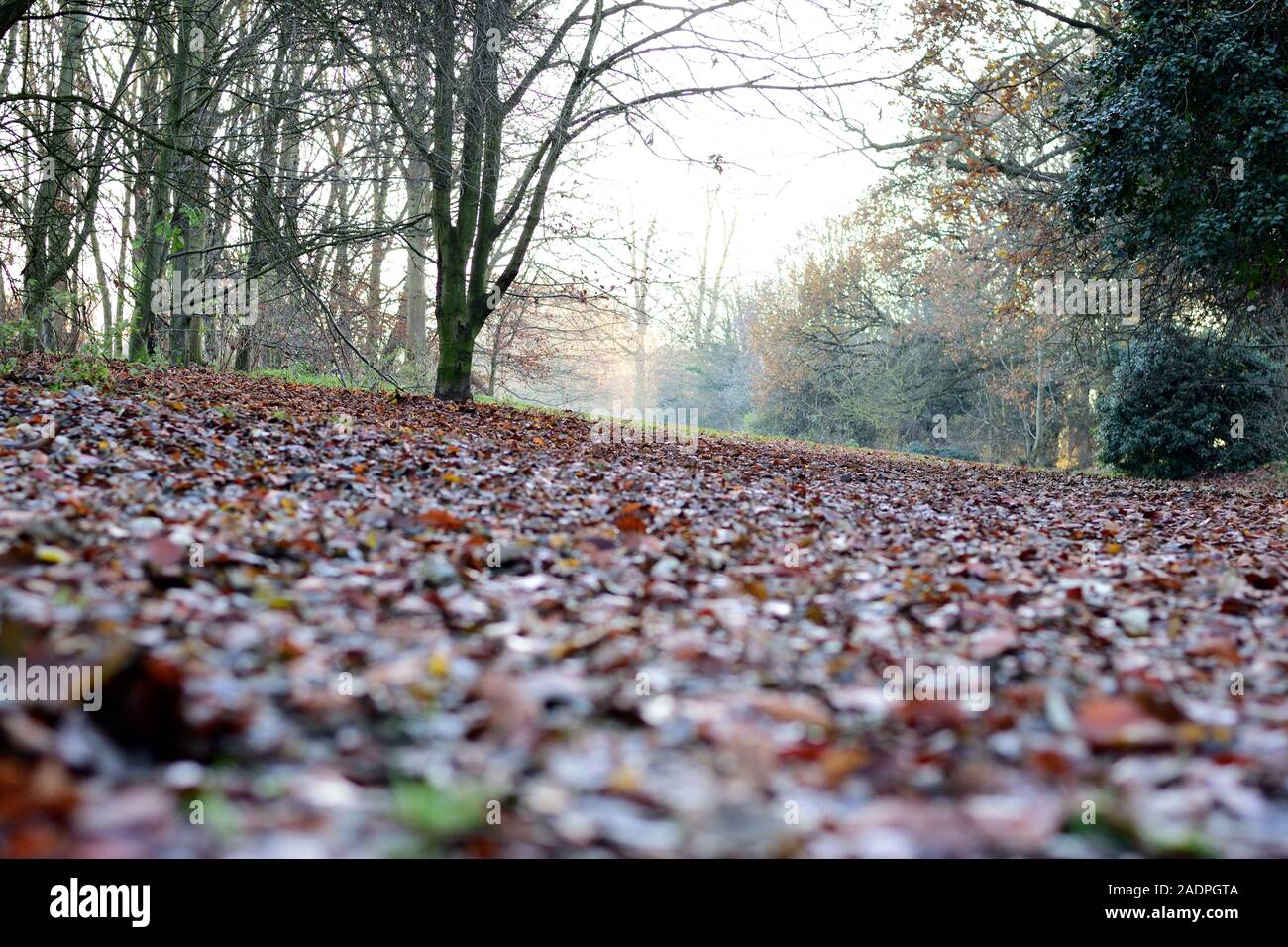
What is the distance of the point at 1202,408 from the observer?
15727 millimetres

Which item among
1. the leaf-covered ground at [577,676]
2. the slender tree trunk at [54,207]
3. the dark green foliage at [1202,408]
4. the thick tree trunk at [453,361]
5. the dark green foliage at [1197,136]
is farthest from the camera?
the dark green foliage at [1202,408]

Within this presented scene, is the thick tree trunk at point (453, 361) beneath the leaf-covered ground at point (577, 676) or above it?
above

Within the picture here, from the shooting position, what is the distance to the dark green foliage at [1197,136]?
31.0 feet

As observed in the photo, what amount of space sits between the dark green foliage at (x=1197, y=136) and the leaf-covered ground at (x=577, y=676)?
613cm

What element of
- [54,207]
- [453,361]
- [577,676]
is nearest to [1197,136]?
[453,361]

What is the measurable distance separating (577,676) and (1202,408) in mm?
16527

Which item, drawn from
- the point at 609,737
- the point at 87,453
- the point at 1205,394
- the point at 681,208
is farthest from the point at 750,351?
the point at 609,737

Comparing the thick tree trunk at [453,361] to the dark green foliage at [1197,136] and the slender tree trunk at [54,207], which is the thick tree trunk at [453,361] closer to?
the slender tree trunk at [54,207]

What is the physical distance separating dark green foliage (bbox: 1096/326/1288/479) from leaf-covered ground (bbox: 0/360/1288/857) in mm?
11895

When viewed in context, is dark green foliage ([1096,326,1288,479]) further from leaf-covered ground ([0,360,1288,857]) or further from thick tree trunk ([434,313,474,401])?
leaf-covered ground ([0,360,1288,857])

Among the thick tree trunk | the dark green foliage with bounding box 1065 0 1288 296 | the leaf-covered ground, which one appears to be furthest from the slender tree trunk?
the dark green foliage with bounding box 1065 0 1288 296

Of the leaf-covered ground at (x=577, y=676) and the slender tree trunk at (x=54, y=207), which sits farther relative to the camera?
the slender tree trunk at (x=54, y=207)

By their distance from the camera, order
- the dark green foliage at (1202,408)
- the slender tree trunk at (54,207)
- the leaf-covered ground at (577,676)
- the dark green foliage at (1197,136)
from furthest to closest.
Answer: the dark green foliage at (1202,408)
the dark green foliage at (1197,136)
the slender tree trunk at (54,207)
the leaf-covered ground at (577,676)

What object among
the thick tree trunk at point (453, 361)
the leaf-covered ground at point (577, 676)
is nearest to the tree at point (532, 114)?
the thick tree trunk at point (453, 361)
